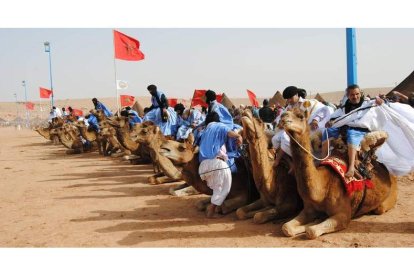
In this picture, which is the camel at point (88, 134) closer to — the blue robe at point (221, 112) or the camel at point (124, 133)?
the camel at point (124, 133)

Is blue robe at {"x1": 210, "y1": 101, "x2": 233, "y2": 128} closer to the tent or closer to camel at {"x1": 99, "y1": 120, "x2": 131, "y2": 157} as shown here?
camel at {"x1": 99, "y1": 120, "x2": 131, "y2": 157}

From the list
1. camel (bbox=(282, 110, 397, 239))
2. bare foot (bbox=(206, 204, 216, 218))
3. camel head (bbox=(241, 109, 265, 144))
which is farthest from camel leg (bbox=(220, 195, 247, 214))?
camel (bbox=(282, 110, 397, 239))

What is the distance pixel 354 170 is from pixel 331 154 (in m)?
0.62

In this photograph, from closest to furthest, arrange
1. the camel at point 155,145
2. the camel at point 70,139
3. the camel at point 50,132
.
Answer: the camel at point 155,145 < the camel at point 70,139 < the camel at point 50,132

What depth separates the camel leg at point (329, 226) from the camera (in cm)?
546

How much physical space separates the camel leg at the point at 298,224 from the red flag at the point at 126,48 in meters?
11.5

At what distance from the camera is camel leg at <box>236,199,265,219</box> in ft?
22.0

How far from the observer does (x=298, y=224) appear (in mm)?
5781

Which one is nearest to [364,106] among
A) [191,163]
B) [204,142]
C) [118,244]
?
[204,142]

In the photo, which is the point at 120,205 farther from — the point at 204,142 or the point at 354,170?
the point at 354,170

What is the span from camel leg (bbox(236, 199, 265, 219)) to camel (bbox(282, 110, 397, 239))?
40.9 inches

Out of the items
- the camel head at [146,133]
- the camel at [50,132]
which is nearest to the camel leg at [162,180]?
the camel head at [146,133]

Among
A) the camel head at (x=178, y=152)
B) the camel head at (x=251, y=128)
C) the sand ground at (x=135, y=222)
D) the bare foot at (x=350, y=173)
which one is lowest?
the sand ground at (x=135, y=222)

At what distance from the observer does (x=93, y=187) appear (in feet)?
34.6
